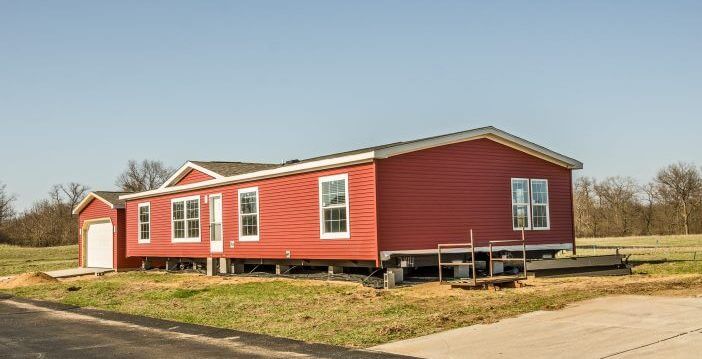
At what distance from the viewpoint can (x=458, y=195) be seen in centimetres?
2123

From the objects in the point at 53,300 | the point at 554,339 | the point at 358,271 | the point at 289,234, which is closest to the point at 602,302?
the point at 554,339

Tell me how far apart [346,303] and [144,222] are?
1927cm

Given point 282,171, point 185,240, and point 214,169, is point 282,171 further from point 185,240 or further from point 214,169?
point 185,240

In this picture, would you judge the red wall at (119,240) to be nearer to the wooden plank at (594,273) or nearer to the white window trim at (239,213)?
the white window trim at (239,213)

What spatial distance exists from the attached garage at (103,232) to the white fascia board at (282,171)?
179 inches

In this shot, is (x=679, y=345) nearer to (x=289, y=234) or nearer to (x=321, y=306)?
(x=321, y=306)

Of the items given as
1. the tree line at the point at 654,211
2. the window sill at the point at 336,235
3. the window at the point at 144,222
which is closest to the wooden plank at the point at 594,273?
the window sill at the point at 336,235

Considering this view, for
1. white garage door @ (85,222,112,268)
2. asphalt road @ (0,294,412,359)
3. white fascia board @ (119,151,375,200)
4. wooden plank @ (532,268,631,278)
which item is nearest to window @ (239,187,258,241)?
white fascia board @ (119,151,375,200)

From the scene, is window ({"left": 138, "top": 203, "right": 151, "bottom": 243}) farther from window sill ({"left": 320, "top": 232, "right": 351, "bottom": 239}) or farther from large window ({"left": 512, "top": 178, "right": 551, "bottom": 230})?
large window ({"left": 512, "top": 178, "right": 551, "bottom": 230})

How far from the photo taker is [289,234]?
2256 cm

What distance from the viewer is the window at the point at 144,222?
32344mm

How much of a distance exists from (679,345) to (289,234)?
14656mm

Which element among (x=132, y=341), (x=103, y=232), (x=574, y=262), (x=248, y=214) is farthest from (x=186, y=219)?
(x=132, y=341)

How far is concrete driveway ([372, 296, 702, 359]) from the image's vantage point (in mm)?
9500
